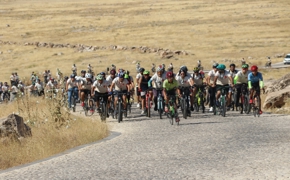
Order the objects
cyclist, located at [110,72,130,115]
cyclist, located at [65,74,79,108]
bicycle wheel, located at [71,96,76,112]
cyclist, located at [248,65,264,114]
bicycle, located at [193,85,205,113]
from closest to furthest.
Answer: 1. cyclist, located at [248,65,264,114]
2. cyclist, located at [110,72,130,115]
3. bicycle, located at [193,85,205,113]
4. bicycle wheel, located at [71,96,76,112]
5. cyclist, located at [65,74,79,108]

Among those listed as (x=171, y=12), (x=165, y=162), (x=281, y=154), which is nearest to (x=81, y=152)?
(x=165, y=162)

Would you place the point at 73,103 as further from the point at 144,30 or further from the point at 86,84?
the point at 144,30

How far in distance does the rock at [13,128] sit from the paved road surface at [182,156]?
7.82 ft

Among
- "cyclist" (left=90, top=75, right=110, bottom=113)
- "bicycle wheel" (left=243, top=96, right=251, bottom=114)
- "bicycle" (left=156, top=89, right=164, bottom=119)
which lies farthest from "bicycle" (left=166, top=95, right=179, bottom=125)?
"cyclist" (left=90, top=75, right=110, bottom=113)

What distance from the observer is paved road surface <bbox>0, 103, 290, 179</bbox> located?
1173 cm

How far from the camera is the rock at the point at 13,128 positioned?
17344mm

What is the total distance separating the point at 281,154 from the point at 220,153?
124 cm

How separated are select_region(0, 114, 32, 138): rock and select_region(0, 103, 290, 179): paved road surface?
238 cm

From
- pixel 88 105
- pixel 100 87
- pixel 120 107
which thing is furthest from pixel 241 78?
pixel 88 105

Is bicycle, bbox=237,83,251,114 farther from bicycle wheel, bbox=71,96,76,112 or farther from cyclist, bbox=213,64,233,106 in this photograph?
bicycle wheel, bbox=71,96,76,112

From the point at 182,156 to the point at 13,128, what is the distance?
5621mm

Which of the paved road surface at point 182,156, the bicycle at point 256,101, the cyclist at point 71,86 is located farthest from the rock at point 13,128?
the cyclist at point 71,86

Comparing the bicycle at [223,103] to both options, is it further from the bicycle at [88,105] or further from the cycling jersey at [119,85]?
the bicycle at [88,105]

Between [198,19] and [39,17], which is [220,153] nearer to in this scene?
[198,19]
